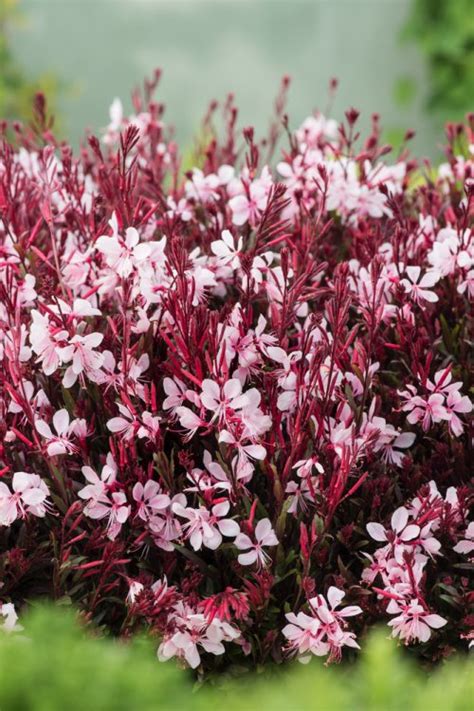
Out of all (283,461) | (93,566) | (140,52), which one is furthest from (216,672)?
(140,52)

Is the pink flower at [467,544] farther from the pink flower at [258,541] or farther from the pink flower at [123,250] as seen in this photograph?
the pink flower at [123,250]

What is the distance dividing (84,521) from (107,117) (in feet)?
38.4

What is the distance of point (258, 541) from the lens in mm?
1758

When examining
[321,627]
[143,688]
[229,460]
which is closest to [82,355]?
[229,460]

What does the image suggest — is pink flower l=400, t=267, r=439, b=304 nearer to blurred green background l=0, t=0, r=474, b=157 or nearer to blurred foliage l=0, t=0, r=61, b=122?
blurred foliage l=0, t=0, r=61, b=122

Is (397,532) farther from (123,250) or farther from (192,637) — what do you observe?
(123,250)

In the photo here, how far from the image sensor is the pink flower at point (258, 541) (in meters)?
1.74

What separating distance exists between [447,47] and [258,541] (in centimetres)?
1088

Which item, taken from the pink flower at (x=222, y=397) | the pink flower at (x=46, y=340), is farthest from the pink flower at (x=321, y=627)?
the pink flower at (x=46, y=340)

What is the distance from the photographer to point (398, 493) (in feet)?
6.37

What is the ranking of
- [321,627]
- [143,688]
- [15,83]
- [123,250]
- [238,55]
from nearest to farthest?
[143,688]
[321,627]
[123,250]
[15,83]
[238,55]

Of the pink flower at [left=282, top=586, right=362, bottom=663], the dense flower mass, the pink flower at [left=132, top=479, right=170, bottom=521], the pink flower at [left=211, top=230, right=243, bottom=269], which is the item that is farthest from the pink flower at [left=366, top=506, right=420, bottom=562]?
the pink flower at [left=211, top=230, right=243, bottom=269]

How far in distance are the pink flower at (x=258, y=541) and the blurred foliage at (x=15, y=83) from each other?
9979 millimetres

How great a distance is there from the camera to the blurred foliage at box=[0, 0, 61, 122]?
1100 centimetres
